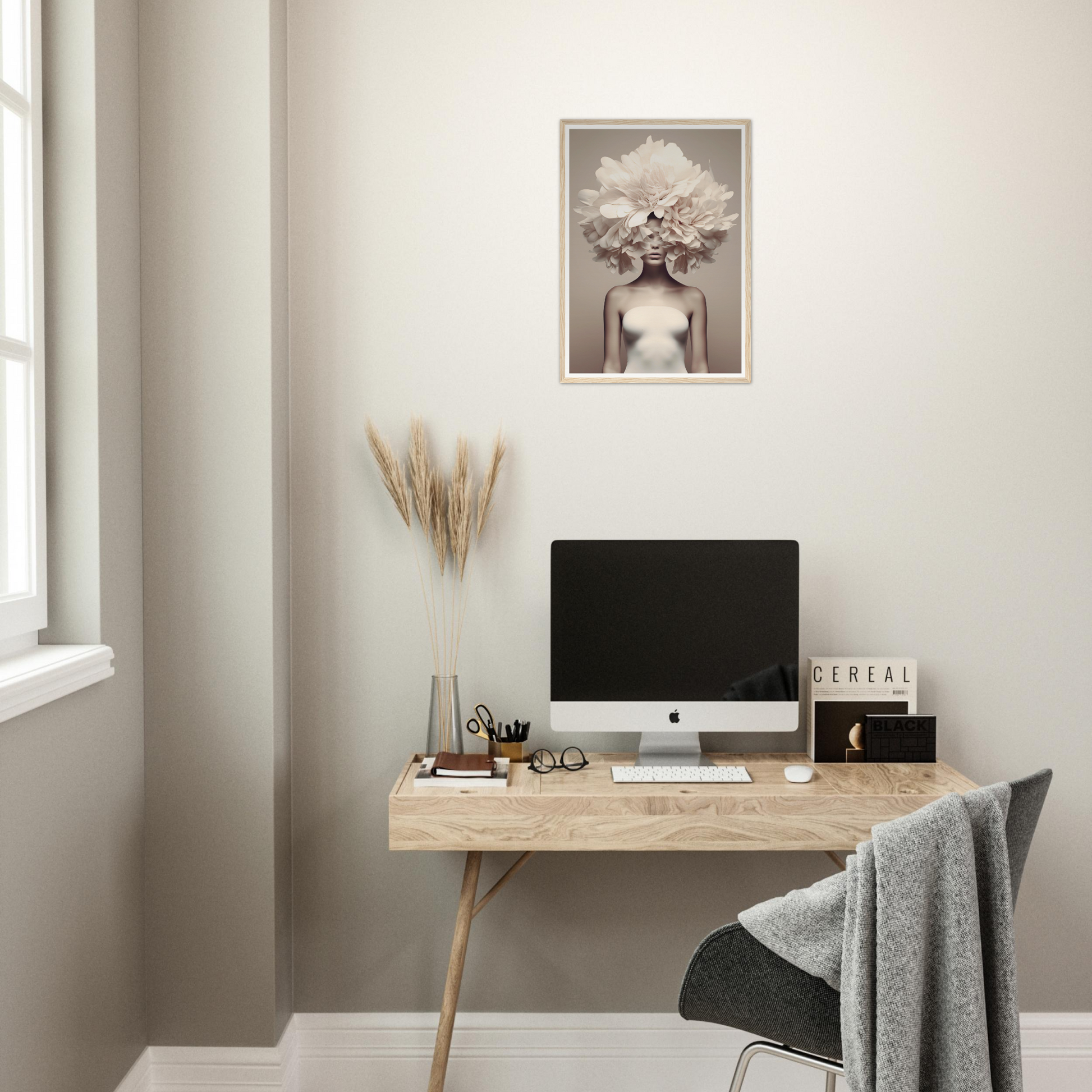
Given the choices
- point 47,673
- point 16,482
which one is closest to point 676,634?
point 47,673

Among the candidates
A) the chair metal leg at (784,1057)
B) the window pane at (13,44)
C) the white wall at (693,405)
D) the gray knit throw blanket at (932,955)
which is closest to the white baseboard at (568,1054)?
the white wall at (693,405)

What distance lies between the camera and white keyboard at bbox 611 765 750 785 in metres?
1.94

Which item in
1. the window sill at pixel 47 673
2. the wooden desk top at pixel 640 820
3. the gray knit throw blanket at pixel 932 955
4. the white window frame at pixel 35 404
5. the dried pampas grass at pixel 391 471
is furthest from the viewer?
the dried pampas grass at pixel 391 471

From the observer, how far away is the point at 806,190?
2205 millimetres

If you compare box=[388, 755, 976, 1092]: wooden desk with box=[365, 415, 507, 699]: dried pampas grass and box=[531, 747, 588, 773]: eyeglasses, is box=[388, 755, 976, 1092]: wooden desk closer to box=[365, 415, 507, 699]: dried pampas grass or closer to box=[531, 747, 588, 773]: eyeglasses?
box=[531, 747, 588, 773]: eyeglasses

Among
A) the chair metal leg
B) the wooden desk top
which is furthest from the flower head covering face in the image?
the chair metal leg

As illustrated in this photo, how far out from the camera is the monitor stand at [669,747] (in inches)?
82.0

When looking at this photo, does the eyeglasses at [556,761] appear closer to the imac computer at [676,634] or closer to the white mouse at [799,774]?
the imac computer at [676,634]

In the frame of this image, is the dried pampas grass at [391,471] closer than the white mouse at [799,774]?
No

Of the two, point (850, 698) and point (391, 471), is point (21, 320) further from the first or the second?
point (850, 698)

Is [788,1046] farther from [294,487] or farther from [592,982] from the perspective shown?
[294,487]

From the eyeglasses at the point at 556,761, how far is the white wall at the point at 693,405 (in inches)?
4.6

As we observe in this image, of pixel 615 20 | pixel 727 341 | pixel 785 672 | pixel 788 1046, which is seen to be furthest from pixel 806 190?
pixel 788 1046

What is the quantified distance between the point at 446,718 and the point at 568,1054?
88cm
